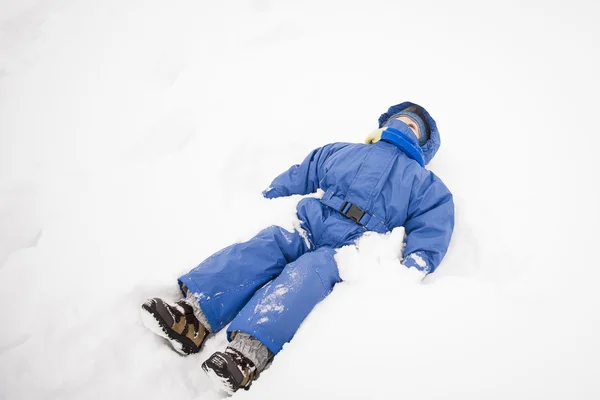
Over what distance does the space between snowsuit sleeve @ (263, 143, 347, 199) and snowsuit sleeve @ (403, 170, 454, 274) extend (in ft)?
1.73

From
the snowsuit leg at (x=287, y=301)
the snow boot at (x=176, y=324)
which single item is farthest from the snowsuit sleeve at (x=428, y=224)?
the snow boot at (x=176, y=324)

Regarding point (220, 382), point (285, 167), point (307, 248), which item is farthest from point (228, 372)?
point (285, 167)

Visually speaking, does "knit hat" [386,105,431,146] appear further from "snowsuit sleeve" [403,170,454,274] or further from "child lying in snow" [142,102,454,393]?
"snowsuit sleeve" [403,170,454,274]

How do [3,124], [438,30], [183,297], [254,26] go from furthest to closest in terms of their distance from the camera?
[254,26] < [438,30] < [3,124] < [183,297]

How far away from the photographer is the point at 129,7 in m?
3.36

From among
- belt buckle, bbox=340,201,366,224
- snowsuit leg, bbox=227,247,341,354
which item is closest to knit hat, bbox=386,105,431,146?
belt buckle, bbox=340,201,366,224

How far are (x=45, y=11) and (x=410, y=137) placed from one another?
3999 millimetres

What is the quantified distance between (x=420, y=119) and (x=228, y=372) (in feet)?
5.81

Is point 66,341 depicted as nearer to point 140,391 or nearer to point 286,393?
point 140,391

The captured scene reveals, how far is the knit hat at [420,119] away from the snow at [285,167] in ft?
0.74

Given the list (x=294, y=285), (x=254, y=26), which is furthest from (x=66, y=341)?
(x=254, y=26)

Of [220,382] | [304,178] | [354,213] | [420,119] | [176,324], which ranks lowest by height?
[220,382]

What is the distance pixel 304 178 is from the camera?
1.82 metres

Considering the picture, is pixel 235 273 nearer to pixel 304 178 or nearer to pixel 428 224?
pixel 304 178
